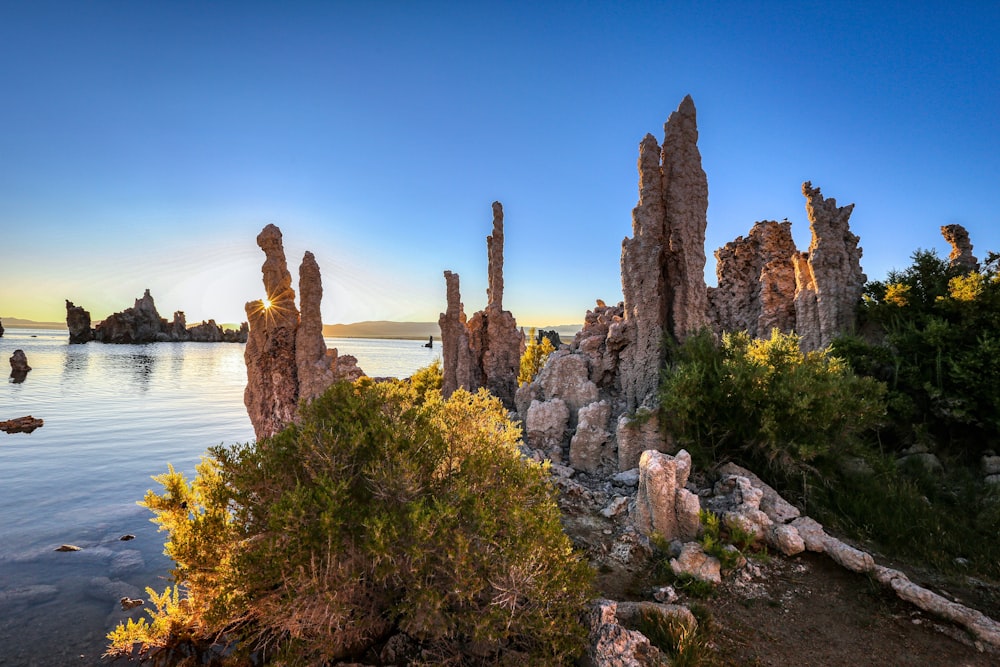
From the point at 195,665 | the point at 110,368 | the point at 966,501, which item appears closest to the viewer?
the point at 195,665

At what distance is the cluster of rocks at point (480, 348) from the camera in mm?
24281

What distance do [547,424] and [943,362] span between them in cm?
1157

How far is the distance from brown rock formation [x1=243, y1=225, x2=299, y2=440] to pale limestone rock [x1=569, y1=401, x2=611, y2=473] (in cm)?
1045

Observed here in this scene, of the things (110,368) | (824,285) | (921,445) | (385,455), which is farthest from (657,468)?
(110,368)

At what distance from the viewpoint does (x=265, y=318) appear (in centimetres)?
1562

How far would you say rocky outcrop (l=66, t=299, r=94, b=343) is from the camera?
458ft

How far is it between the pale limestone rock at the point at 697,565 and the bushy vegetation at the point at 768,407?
3.51 m

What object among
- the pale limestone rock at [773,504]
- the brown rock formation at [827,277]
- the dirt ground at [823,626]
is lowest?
the dirt ground at [823,626]

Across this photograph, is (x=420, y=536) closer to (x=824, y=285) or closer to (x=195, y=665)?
(x=195, y=665)

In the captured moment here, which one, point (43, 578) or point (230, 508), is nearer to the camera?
point (230, 508)

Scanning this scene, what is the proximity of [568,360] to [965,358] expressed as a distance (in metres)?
10.8

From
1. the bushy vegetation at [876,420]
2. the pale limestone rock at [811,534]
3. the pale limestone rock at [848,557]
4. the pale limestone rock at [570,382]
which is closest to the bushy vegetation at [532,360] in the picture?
the pale limestone rock at [570,382]

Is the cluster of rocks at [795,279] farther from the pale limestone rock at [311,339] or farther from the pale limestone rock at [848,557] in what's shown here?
the pale limestone rock at [311,339]

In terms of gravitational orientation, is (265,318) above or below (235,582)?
above
